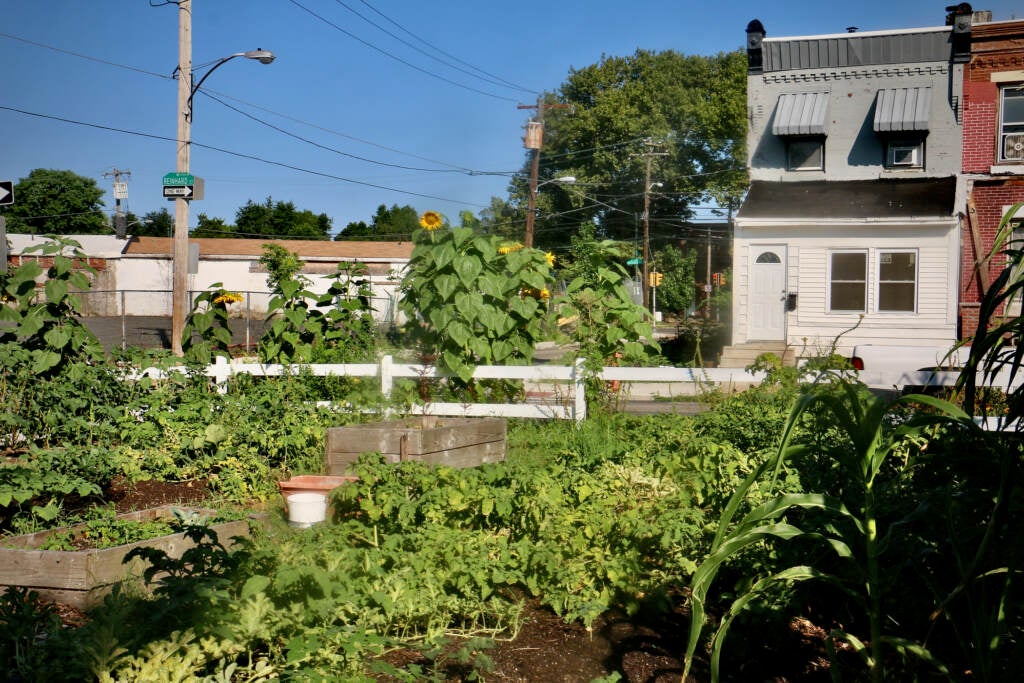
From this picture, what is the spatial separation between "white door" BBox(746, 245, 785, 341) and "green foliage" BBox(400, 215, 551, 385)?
12450 mm

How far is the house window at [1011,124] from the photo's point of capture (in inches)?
798

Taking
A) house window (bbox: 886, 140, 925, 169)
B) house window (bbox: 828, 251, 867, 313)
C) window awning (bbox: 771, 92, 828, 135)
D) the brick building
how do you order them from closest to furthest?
house window (bbox: 828, 251, 867, 313) < the brick building < house window (bbox: 886, 140, 925, 169) < window awning (bbox: 771, 92, 828, 135)

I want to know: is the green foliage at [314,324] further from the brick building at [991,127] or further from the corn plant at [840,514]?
the brick building at [991,127]

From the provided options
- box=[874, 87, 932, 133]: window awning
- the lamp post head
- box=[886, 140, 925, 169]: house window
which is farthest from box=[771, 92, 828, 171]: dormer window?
the lamp post head

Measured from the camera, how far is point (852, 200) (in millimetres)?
20531

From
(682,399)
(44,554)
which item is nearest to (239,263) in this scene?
(682,399)

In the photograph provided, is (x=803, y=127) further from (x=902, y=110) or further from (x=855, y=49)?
(x=855, y=49)

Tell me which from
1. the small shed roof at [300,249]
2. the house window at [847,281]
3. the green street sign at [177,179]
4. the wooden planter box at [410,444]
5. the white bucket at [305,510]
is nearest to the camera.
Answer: the white bucket at [305,510]

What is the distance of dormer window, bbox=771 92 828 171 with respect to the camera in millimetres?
21641

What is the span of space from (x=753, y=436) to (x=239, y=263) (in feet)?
159

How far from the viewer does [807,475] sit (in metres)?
4.23

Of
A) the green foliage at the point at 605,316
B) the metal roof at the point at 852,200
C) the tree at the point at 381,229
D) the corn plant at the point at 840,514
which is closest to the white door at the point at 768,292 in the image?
the metal roof at the point at 852,200

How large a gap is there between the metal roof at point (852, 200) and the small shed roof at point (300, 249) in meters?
31.1

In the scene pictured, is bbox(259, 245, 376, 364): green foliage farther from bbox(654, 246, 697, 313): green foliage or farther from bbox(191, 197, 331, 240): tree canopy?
bbox(191, 197, 331, 240): tree canopy
